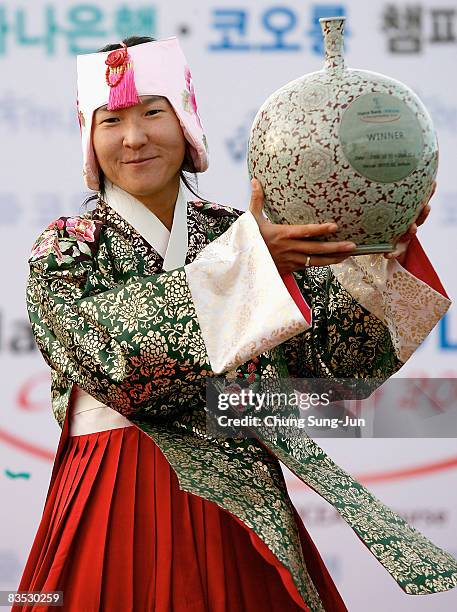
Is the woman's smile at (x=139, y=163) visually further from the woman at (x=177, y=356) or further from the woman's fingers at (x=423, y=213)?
the woman's fingers at (x=423, y=213)

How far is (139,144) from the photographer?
90.0 inches

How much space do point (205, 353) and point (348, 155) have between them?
42cm

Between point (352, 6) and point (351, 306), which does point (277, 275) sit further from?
point (352, 6)

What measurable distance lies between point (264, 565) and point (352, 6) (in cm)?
202

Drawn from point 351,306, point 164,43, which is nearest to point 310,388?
point 351,306

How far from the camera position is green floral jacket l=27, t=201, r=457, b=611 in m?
2.04

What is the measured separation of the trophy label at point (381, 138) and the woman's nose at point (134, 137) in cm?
51

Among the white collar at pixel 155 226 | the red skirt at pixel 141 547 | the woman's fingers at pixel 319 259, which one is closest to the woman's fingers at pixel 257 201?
the woman's fingers at pixel 319 259

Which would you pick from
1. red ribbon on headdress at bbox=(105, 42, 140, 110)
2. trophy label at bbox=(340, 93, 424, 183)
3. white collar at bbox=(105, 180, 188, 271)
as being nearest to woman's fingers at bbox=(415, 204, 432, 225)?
trophy label at bbox=(340, 93, 424, 183)

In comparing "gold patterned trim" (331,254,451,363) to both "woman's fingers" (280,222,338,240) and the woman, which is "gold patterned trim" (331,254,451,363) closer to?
the woman

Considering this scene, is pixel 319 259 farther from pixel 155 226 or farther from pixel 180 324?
pixel 155 226

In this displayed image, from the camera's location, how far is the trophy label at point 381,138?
192 centimetres

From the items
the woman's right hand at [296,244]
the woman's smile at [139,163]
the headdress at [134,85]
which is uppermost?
the headdress at [134,85]

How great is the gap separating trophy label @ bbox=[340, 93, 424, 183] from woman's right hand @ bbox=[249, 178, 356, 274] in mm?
120
